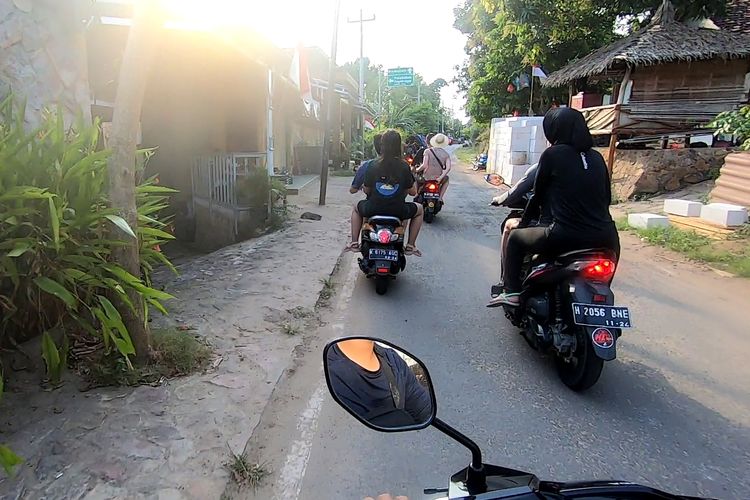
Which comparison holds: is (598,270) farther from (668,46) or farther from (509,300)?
(668,46)

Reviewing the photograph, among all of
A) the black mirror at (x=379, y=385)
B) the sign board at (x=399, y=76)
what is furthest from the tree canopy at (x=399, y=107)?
the black mirror at (x=379, y=385)

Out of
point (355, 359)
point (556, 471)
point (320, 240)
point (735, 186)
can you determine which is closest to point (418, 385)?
point (355, 359)

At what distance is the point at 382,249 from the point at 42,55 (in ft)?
11.4

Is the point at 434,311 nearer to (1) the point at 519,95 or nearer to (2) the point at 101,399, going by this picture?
(2) the point at 101,399

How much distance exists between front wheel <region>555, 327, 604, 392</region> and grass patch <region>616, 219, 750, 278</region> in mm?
4282

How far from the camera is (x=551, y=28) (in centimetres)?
1675

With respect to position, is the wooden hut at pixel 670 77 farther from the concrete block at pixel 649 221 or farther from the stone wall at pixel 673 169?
the concrete block at pixel 649 221

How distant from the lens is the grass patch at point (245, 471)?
267cm

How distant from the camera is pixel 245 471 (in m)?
2.71

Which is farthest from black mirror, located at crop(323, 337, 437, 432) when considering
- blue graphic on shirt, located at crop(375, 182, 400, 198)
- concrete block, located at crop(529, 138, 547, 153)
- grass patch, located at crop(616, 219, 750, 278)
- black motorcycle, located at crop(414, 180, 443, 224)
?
concrete block, located at crop(529, 138, 547, 153)

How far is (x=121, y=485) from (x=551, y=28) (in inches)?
696

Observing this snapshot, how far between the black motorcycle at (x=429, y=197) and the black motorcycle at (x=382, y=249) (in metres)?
4.30

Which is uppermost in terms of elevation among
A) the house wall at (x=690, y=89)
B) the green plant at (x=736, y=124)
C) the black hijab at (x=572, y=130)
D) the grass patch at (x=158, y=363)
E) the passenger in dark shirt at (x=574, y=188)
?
the house wall at (x=690, y=89)

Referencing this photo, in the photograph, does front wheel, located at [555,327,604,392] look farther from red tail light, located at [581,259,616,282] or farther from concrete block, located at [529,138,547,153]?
concrete block, located at [529,138,547,153]
